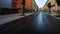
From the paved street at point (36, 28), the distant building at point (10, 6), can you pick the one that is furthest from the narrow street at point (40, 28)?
the distant building at point (10, 6)

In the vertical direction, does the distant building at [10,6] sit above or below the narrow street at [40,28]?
above

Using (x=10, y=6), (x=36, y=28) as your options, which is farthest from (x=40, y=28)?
(x=10, y=6)

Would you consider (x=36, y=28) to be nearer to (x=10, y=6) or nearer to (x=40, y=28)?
(x=40, y=28)

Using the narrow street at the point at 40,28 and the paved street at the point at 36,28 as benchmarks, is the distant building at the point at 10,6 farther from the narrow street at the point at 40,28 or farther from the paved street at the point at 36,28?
the paved street at the point at 36,28

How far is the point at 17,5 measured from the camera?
88500 millimetres

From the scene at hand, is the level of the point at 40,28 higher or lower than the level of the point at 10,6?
lower

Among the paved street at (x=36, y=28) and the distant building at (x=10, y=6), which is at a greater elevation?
the distant building at (x=10, y=6)

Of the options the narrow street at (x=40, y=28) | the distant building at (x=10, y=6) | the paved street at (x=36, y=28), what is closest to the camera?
the paved street at (x=36, y=28)

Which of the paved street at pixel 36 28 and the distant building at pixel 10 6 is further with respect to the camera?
the distant building at pixel 10 6

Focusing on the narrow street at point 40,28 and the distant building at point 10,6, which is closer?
the narrow street at point 40,28

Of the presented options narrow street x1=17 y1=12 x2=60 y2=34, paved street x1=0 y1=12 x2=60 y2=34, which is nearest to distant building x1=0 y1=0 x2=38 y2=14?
narrow street x1=17 y1=12 x2=60 y2=34

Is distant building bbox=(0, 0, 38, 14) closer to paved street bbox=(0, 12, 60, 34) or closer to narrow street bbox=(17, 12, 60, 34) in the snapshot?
narrow street bbox=(17, 12, 60, 34)

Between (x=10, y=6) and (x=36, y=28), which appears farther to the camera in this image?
(x=10, y=6)

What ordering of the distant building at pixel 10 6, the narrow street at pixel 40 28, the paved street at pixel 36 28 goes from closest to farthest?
the paved street at pixel 36 28, the narrow street at pixel 40 28, the distant building at pixel 10 6
